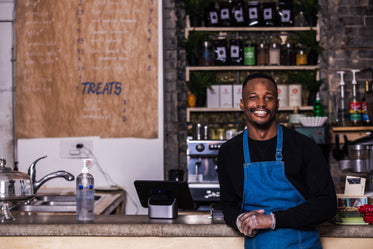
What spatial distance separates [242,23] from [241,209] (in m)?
2.86

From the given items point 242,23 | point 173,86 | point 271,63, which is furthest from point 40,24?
point 271,63

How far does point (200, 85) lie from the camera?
157 inches

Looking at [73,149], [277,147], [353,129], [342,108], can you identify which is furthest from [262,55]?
[277,147]

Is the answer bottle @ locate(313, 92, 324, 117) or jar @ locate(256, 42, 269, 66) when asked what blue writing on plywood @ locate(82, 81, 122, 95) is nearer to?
jar @ locate(256, 42, 269, 66)

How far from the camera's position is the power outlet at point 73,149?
372cm

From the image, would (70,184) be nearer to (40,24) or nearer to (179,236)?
(40,24)

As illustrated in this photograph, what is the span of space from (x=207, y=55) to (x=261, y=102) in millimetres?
2625

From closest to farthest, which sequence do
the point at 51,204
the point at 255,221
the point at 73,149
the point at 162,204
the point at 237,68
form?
Answer: the point at 255,221 → the point at 162,204 → the point at 51,204 → the point at 73,149 → the point at 237,68

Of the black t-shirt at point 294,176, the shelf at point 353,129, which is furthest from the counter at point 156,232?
the shelf at point 353,129

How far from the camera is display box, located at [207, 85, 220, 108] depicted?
159 inches

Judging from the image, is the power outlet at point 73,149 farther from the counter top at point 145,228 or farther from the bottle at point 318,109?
the bottle at point 318,109

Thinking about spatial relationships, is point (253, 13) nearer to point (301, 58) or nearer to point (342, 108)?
point (301, 58)

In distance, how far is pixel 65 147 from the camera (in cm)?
373

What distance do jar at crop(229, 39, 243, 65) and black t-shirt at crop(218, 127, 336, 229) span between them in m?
2.56
